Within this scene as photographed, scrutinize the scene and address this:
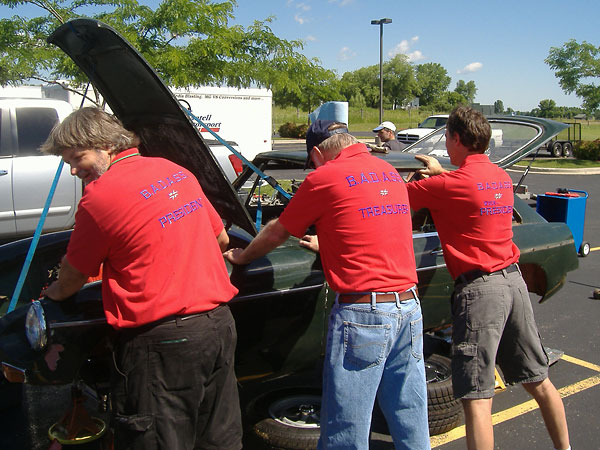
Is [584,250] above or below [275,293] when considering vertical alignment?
below

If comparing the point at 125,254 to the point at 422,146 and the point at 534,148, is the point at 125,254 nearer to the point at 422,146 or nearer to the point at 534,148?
the point at 534,148

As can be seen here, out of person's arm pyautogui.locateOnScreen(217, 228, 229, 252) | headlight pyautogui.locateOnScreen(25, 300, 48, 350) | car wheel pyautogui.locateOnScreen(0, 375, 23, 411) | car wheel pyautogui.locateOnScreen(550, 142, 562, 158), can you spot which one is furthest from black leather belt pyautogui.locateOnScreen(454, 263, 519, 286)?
car wheel pyautogui.locateOnScreen(550, 142, 562, 158)

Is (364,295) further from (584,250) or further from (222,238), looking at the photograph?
(584,250)

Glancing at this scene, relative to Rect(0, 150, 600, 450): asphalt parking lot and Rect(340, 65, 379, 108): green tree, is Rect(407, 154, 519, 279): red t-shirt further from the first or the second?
Rect(340, 65, 379, 108): green tree

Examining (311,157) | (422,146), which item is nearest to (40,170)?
(422,146)

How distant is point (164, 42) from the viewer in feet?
32.7

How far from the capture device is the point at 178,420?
2.01 m

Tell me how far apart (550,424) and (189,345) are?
1.95m

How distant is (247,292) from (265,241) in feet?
1.25

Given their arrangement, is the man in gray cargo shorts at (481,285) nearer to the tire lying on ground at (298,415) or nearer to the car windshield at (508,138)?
the tire lying on ground at (298,415)

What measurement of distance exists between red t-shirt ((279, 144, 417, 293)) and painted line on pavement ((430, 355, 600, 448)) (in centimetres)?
155

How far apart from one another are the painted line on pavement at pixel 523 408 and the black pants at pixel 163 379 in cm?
182

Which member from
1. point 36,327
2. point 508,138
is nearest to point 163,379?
point 36,327

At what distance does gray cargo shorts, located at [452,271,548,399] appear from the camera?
2627 millimetres
